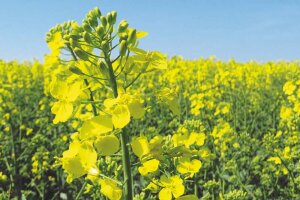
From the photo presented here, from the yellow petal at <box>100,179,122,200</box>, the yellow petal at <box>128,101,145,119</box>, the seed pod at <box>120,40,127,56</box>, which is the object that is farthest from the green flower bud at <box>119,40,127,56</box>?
the yellow petal at <box>100,179,122,200</box>

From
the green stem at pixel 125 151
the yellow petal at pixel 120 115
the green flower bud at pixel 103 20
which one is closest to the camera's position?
the yellow petal at pixel 120 115

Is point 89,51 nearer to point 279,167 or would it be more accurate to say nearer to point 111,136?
point 111,136

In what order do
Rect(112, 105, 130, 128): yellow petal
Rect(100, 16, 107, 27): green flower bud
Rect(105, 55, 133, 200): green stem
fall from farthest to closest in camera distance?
Rect(100, 16, 107, 27): green flower bud < Rect(105, 55, 133, 200): green stem < Rect(112, 105, 130, 128): yellow petal

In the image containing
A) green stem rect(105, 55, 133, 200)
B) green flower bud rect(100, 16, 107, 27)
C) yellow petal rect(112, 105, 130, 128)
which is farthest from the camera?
green flower bud rect(100, 16, 107, 27)

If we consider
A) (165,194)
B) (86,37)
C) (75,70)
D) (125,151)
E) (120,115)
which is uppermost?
(86,37)

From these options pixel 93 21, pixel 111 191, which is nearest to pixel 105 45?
pixel 93 21

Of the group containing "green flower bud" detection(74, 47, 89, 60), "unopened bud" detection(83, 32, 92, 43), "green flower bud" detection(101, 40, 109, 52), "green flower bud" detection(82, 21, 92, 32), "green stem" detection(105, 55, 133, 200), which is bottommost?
"green stem" detection(105, 55, 133, 200)

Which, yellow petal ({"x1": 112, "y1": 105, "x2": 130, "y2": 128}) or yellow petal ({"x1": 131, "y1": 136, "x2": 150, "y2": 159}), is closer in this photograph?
yellow petal ({"x1": 112, "y1": 105, "x2": 130, "y2": 128})

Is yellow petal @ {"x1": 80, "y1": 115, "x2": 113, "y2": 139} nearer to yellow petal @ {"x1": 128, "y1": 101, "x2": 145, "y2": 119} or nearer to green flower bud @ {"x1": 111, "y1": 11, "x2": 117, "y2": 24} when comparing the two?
yellow petal @ {"x1": 128, "y1": 101, "x2": 145, "y2": 119}

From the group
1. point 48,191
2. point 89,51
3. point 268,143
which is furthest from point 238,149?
point 89,51

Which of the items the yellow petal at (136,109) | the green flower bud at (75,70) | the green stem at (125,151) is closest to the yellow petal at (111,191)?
the green stem at (125,151)

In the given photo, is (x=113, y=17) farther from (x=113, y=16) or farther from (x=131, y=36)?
(x=131, y=36)

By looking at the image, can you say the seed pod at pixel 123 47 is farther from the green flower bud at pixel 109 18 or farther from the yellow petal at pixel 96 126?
the yellow petal at pixel 96 126

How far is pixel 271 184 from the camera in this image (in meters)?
4.50
